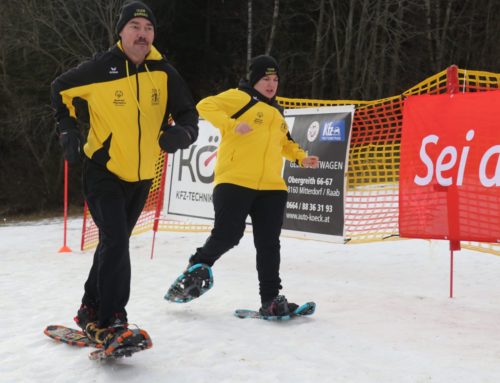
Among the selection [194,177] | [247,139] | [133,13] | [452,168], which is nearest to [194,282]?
[247,139]

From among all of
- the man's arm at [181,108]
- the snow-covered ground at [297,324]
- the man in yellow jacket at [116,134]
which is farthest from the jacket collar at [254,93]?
the snow-covered ground at [297,324]

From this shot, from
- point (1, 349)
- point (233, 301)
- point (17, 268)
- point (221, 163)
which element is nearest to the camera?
point (1, 349)

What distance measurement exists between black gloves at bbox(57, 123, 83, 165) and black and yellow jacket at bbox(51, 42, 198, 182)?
0.12 ft

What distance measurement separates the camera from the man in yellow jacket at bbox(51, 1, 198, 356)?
288cm

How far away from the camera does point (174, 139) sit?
2859 millimetres

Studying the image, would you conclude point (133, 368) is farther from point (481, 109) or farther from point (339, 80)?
point (339, 80)

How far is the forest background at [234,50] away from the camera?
778 inches

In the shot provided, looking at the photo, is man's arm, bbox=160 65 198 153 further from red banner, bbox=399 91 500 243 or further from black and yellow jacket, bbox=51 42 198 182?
red banner, bbox=399 91 500 243

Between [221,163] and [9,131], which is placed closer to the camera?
[221,163]

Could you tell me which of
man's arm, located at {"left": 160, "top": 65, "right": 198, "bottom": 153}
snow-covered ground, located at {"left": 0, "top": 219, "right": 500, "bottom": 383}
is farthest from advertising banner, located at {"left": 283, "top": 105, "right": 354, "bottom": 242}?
man's arm, located at {"left": 160, "top": 65, "right": 198, "bottom": 153}

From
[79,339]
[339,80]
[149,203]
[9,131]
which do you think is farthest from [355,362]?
[9,131]

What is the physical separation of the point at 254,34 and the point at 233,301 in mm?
18203

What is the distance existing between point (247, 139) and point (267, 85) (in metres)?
0.43

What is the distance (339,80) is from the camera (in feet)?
68.5
